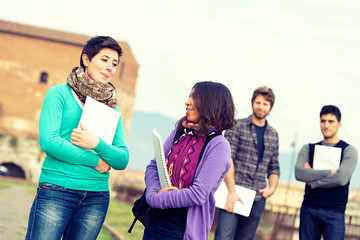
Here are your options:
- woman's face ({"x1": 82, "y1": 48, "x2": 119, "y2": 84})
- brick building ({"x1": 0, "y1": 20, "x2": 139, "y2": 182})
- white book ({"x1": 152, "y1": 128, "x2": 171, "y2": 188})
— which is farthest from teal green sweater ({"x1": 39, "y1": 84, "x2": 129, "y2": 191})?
brick building ({"x1": 0, "y1": 20, "x2": 139, "y2": 182})

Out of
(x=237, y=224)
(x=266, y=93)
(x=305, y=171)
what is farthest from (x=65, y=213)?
(x=305, y=171)

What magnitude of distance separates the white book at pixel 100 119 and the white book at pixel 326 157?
245 cm

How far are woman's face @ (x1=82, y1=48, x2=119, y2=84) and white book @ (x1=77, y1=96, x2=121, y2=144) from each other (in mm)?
181

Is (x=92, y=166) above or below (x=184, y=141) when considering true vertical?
below

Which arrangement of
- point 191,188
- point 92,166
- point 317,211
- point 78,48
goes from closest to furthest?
point 191,188, point 92,166, point 317,211, point 78,48

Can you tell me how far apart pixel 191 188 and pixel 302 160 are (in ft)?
8.45

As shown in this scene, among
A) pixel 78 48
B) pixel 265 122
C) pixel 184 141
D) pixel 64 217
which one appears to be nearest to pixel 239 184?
pixel 265 122

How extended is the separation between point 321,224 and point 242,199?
808 mm

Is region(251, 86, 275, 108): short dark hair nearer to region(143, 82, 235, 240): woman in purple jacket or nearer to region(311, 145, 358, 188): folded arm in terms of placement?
region(311, 145, 358, 188): folded arm

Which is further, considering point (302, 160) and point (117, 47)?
point (302, 160)

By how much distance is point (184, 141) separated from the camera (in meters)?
2.80

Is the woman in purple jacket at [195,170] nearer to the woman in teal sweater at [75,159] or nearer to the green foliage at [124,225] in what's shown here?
the woman in teal sweater at [75,159]

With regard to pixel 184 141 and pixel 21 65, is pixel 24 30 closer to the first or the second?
pixel 21 65

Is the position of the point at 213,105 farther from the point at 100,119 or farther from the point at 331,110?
the point at 331,110
